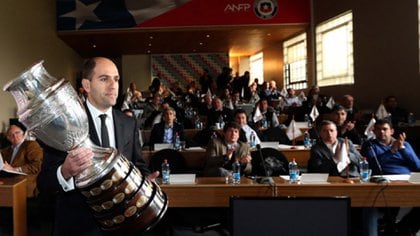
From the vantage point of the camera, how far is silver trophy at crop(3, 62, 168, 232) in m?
1.05

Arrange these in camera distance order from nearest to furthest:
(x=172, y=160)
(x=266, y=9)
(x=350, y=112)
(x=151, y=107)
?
1. (x=172, y=160)
2. (x=350, y=112)
3. (x=151, y=107)
4. (x=266, y=9)

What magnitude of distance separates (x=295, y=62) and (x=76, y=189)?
13366 millimetres

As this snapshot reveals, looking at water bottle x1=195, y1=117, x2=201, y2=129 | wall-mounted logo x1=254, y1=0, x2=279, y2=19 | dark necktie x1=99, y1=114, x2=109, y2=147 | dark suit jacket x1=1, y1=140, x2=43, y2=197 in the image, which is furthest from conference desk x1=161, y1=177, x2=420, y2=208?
wall-mounted logo x1=254, y1=0, x2=279, y2=19

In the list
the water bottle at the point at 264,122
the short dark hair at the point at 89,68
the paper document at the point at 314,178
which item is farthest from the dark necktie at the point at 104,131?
the water bottle at the point at 264,122

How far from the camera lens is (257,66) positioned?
1930 cm

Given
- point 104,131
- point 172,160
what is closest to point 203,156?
point 172,160

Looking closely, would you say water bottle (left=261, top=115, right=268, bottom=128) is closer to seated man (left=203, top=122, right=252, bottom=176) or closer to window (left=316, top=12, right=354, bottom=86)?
seated man (left=203, top=122, right=252, bottom=176)

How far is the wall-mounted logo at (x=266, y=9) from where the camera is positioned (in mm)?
12516

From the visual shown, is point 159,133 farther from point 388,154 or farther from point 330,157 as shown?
point 388,154

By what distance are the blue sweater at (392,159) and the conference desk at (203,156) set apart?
101 centimetres

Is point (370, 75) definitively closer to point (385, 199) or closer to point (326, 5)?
point (326, 5)

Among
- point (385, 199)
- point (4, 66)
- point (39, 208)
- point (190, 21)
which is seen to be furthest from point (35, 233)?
point (190, 21)

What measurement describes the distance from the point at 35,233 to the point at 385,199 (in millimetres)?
2963

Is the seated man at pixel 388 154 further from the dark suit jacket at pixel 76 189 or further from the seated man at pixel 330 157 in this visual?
the dark suit jacket at pixel 76 189
